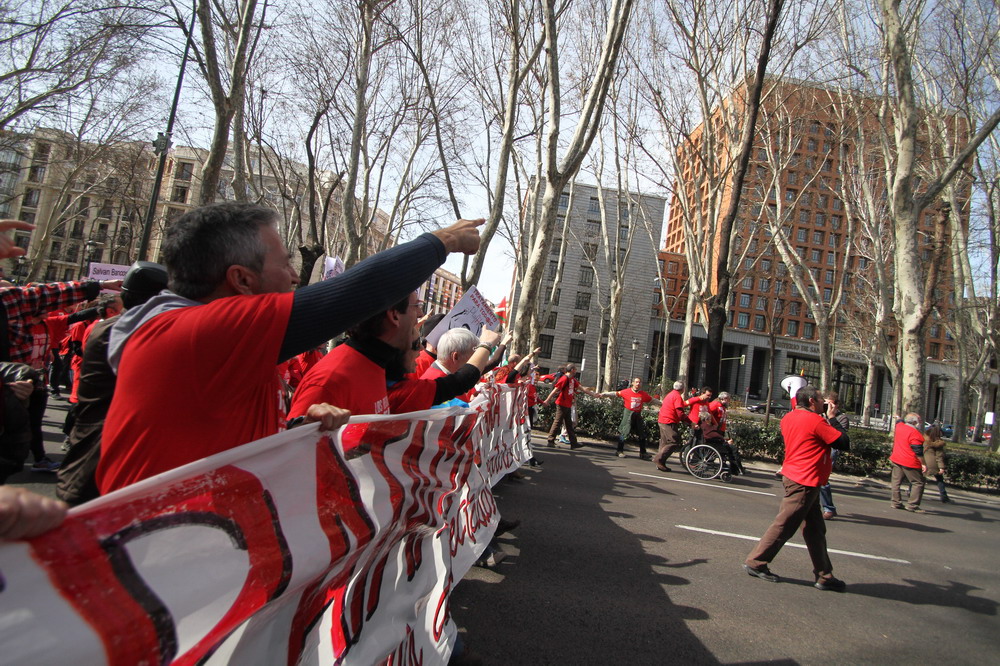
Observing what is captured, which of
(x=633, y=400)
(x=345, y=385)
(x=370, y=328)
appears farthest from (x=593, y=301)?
(x=345, y=385)

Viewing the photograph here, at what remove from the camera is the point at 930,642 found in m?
4.34

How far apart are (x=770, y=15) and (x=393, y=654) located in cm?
1161

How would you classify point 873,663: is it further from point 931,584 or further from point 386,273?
point 386,273

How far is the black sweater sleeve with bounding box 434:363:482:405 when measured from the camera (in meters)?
3.33

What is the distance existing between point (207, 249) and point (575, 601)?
3.74 meters

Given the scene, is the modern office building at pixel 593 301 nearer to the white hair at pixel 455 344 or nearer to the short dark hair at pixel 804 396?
the short dark hair at pixel 804 396

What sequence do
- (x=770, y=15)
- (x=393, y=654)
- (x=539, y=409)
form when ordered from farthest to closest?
(x=539, y=409), (x=770, y=15), (x=393, y=654)

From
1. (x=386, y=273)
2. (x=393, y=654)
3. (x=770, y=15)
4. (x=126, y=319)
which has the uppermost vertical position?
(x=770, y=15)

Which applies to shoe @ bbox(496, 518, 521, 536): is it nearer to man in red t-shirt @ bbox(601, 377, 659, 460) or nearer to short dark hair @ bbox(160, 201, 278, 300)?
short dark hair @ bbox(160, 201, 278, 300)

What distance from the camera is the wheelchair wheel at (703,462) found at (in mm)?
11016

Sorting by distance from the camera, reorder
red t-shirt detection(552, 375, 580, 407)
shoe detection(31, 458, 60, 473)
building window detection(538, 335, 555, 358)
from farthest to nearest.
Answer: building window detection(538, 335, 555, 358)
red t-shirt detection(552, 375, 580, 407)
shoe detection(31, 458, 60, 473)

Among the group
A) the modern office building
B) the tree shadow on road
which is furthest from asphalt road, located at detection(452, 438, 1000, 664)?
the modern office building

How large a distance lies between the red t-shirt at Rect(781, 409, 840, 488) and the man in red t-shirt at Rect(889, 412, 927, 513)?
243 inches

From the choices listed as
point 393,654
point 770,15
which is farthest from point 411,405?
point 770,15
